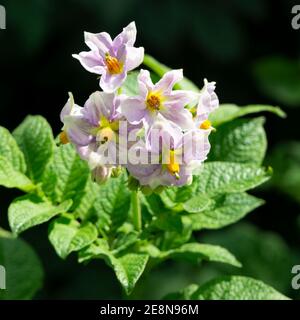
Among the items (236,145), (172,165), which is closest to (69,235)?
(172,165)

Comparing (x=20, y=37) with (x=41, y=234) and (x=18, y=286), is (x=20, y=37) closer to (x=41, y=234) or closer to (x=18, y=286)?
(x=41, y=234)

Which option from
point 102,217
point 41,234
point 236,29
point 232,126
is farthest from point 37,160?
point 236,29

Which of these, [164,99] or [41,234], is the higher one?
[164,99]

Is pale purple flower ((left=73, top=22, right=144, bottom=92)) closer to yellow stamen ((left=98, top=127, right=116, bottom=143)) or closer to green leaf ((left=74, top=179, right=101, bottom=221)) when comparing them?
yellow stamen ((left=98, top=127, right=116, bottom=143))

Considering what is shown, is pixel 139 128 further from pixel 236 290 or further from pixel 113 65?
pixel 236 290

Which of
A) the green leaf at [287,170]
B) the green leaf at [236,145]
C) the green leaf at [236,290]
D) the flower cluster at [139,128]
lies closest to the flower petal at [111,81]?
the flower cluster at [139,128]

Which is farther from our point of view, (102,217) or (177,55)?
(177,55)
